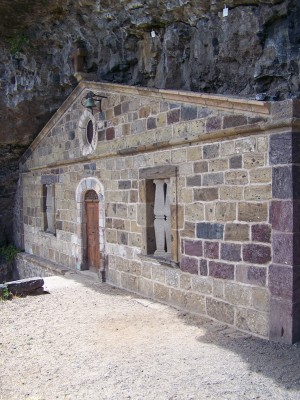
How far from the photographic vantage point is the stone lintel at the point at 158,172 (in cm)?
696

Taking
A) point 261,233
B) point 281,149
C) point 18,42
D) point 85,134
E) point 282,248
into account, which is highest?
point 18,42

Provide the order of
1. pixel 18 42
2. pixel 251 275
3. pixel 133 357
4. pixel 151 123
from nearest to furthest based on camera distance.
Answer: pixel 133 357 → pixel 251 275 → pixel 151 123 → pixel 18 42

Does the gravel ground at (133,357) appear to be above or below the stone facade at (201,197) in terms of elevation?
below

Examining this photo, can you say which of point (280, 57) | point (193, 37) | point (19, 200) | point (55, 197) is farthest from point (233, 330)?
point (19, 200)

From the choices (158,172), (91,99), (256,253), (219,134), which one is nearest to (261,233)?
(256,253)

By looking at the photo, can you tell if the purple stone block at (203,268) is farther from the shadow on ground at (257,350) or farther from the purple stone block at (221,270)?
the shadow on ground at (257,350)

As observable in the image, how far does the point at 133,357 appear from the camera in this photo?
16.3 ft

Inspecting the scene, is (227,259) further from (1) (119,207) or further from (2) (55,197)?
(2) (55,197)

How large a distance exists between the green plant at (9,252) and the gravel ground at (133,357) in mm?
7650

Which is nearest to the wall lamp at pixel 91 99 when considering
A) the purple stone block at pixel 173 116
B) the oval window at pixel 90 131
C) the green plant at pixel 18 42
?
the oval window at pixel 90 131

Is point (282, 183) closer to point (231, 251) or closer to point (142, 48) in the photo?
point (231, 251)

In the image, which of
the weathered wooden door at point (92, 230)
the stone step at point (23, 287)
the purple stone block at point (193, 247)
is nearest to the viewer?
the purple stone block at point (193, 247)

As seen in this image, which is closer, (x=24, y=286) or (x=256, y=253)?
(x=256, y=253)

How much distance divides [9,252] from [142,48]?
8.50 m
